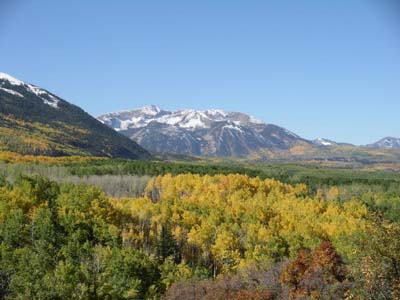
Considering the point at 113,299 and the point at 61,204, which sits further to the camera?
the point at 61,204

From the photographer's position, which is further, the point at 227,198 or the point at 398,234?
the point at 227,198

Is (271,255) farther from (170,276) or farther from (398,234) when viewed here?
(398,234)

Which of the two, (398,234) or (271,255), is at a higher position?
(398,234)

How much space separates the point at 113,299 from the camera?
68312mm

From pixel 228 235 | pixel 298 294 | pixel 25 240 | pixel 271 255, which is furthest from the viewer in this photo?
pixel 228 235

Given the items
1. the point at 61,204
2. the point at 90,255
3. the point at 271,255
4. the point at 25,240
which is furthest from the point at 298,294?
the point at 61,204

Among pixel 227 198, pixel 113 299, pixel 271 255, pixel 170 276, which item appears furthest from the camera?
pixel 227 198

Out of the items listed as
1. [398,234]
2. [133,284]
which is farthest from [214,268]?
[398,234]

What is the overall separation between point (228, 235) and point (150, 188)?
245 ft

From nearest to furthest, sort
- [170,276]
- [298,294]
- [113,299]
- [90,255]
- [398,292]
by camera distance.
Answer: [398,292] < [298,294] < [113,299] < [170,276] < [90,255]

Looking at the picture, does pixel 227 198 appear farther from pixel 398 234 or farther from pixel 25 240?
pixel 398 234

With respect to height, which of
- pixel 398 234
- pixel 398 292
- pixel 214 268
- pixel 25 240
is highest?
pixel 398 234

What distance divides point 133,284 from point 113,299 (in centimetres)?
451

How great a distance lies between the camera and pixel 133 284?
72.1 m
